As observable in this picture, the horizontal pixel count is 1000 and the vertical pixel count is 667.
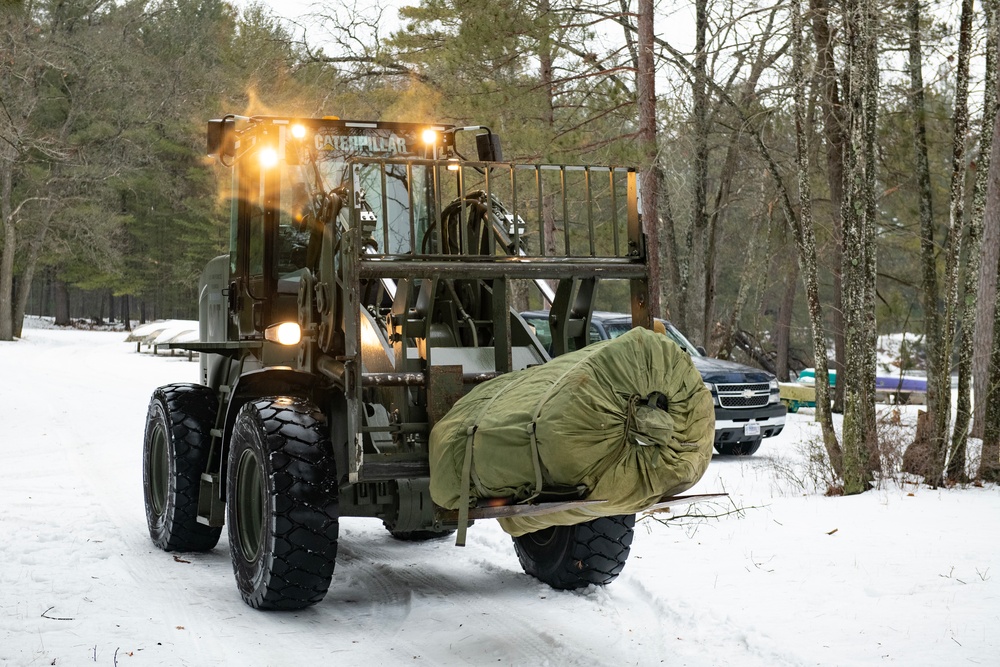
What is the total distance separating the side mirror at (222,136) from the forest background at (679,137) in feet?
14.2

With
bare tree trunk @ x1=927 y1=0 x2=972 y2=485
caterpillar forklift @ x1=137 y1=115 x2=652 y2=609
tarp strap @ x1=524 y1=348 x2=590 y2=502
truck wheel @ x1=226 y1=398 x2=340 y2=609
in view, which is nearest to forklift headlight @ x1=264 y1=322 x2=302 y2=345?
caterpillar forklift @ x1=137 y1=115 x2=652 y2=609

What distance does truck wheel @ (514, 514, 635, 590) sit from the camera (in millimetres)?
6230

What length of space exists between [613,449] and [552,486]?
0.36 metres

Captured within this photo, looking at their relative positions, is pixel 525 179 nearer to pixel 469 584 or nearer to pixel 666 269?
pixel 666 269

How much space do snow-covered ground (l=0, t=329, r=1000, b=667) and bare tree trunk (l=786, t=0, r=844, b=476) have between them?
760 millimetres

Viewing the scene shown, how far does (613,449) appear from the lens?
15.0ft

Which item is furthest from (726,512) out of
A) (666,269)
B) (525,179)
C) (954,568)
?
(666,269)

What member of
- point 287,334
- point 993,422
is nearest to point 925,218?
point 993,422

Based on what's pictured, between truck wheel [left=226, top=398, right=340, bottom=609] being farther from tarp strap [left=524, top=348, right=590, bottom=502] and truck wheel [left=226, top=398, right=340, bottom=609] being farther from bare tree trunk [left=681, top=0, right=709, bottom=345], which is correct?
bare tree trunk [left=681, top=0, right=709, bottom=345]

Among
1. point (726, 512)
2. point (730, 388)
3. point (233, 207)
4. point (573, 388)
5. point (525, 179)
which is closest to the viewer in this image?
point (573, 388)

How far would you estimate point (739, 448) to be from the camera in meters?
13.8

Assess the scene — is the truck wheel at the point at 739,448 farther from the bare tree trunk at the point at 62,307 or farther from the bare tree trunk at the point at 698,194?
the bare tree trunk at the point at 62,307

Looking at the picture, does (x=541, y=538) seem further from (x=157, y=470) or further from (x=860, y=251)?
(x=860, y=251)

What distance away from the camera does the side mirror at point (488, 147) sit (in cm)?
735
